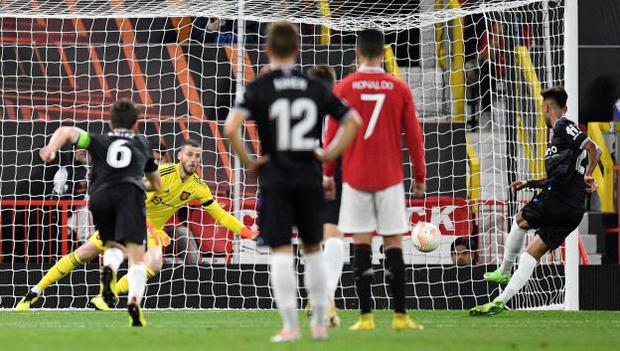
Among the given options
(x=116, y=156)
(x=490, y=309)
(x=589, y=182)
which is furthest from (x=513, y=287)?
(x=116, y=156)

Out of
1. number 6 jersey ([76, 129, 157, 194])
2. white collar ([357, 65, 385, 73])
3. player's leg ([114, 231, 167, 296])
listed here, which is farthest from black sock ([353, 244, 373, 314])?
player's leg ([114, 231, 167, 296])

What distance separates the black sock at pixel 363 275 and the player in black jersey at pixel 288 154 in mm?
1563

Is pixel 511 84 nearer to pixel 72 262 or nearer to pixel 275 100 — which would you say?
pixel 72 262

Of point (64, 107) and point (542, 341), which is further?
point (64, 107)

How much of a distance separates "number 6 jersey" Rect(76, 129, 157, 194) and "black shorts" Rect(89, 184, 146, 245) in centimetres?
5

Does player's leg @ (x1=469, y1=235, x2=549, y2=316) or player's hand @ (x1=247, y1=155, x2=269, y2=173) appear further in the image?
player's leg @ (x1=469, y1=235, x2=549, y2=316)

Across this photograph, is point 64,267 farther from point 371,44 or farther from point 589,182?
point 371,44

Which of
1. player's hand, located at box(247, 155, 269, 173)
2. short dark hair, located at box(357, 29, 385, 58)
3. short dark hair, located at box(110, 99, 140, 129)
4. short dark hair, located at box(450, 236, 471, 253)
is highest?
short dark hair, located at box(357, 29, 385, 58)

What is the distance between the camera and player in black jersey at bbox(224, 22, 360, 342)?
749 centimetres

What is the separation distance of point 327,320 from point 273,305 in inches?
199

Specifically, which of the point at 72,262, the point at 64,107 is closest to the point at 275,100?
the point at 72,262

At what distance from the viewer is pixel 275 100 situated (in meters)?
7.53

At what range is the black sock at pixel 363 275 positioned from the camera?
9.20 meters

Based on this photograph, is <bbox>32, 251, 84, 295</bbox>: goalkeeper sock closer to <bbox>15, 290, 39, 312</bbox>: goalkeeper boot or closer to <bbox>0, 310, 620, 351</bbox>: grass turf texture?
<bbox>15, 290, 39, 312</bbox>: goalkeeper boot
